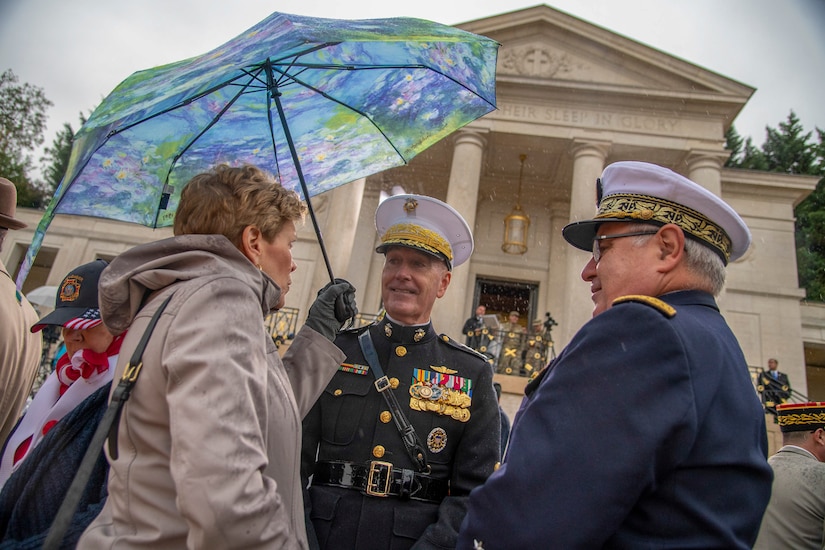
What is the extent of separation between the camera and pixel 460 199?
14.7 metres

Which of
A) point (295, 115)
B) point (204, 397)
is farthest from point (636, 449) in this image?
point (295, 115)

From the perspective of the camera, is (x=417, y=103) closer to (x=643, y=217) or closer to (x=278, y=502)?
(x=643, y=217)

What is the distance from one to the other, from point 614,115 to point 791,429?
13085mm

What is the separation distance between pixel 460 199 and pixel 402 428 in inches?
494

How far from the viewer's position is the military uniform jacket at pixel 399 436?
7.77ft

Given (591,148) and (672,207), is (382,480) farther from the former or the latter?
(591,148)

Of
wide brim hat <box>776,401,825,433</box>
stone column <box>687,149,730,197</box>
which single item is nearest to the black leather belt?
wide brim hat <box>776,401,825,433</box>

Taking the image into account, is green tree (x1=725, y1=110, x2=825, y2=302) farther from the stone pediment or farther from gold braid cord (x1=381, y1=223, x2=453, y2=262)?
gold braid cord (x1=381, y1=223, x2=453, y2=262)

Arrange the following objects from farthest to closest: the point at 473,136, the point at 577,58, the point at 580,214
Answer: the point at 577,58 → the point at 473,136 → the point at 580,214

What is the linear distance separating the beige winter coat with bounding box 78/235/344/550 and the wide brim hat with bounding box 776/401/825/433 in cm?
470

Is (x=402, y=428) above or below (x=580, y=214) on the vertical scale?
below

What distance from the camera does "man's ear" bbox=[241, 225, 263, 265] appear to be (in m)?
1.92

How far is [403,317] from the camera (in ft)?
9.71

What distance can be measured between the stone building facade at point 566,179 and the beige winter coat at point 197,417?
11461 millimetres
